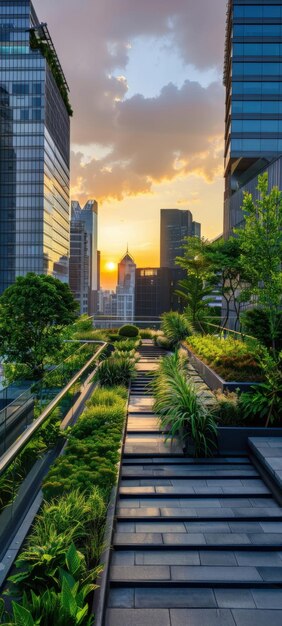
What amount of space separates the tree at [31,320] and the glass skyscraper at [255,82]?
104ft

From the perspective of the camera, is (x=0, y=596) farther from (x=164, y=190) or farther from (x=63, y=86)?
(x=63, y=86)

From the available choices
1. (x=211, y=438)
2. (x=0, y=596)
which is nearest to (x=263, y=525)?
(x=211, y=438)

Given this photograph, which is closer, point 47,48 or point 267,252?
point 267,252

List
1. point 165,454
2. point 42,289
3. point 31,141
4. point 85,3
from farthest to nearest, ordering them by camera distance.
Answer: point 31,141
point 85,3
point 42,289
point 165,454

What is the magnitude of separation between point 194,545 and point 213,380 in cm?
552

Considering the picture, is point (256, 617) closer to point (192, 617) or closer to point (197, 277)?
point (192, 617)

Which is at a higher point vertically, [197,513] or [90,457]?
[90,457]

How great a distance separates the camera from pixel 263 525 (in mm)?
4895

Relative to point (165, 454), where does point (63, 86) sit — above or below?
above

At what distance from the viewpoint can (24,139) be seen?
8625 cm

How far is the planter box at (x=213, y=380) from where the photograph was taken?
8422mm

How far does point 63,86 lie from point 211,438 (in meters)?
105

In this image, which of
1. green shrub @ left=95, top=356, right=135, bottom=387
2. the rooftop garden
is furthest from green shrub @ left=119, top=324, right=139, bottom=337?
the rooftop garden

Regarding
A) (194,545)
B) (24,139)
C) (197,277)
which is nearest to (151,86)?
(197,277)
